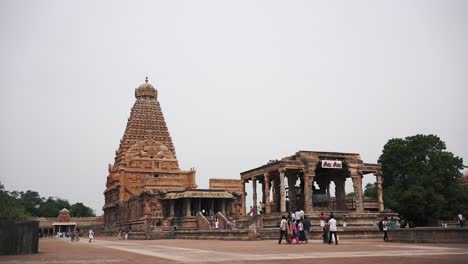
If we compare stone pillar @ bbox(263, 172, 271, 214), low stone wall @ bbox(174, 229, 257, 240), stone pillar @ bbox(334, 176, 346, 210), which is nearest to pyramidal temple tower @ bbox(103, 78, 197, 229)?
low stone wall @ bbox(174, 229, 257, 240)

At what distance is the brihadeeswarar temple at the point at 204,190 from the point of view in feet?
140

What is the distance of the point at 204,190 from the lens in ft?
206

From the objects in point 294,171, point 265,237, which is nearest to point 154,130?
point 294,171

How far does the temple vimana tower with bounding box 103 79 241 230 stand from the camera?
62.2 m

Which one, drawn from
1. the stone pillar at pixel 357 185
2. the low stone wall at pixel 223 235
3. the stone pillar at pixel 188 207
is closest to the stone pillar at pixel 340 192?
the stone pillar at pixel 357 185

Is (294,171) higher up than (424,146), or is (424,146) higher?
(424,146)

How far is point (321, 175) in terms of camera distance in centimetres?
5097

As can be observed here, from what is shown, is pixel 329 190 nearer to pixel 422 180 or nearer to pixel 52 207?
pixel 422 180

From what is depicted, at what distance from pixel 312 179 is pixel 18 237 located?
29254mm

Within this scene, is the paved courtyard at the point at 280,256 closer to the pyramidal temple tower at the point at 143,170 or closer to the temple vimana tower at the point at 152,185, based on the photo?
the temple vimana tower at the point at 152,185


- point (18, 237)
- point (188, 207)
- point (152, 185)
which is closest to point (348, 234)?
point (18, 237)

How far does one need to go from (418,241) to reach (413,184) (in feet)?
129

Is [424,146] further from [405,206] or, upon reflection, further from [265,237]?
[265,237]

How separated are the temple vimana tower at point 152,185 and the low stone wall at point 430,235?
35.2 m
